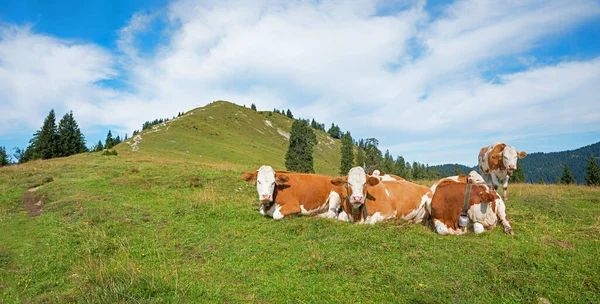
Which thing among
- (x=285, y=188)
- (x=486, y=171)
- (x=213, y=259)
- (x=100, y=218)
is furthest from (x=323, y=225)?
(x=486, y=171)

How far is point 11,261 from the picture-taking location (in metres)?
6.97

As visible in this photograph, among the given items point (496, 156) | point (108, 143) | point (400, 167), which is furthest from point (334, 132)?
point (496, 156)

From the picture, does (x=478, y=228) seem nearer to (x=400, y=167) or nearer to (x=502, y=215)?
(x=502, y=215)

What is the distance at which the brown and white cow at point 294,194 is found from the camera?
957cm

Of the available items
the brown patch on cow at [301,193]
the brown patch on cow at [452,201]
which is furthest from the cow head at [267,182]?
the brown patch on cow at [452,201]

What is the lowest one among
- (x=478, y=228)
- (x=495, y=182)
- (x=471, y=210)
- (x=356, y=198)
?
(x=478, y=228)

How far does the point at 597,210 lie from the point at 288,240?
1112 cm

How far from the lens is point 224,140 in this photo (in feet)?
269

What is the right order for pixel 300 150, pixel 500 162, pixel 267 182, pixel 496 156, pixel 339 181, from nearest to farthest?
pixel 267 182, pixel 339 181, pixel 500 162, pixel 496 156, pixel 300 150

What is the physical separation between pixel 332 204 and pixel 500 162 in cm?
775

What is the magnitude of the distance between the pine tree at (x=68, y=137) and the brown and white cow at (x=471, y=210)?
71.2 metres

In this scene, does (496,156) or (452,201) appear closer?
(452,201)

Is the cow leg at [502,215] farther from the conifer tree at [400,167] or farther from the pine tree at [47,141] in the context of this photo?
the conifer tree at [400,167]

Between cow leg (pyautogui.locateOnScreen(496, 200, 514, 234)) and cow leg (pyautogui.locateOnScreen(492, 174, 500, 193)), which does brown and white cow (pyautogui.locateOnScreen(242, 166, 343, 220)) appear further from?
cow leg (pyautogui.locateOnScreen(492, 174, 500, 193))
